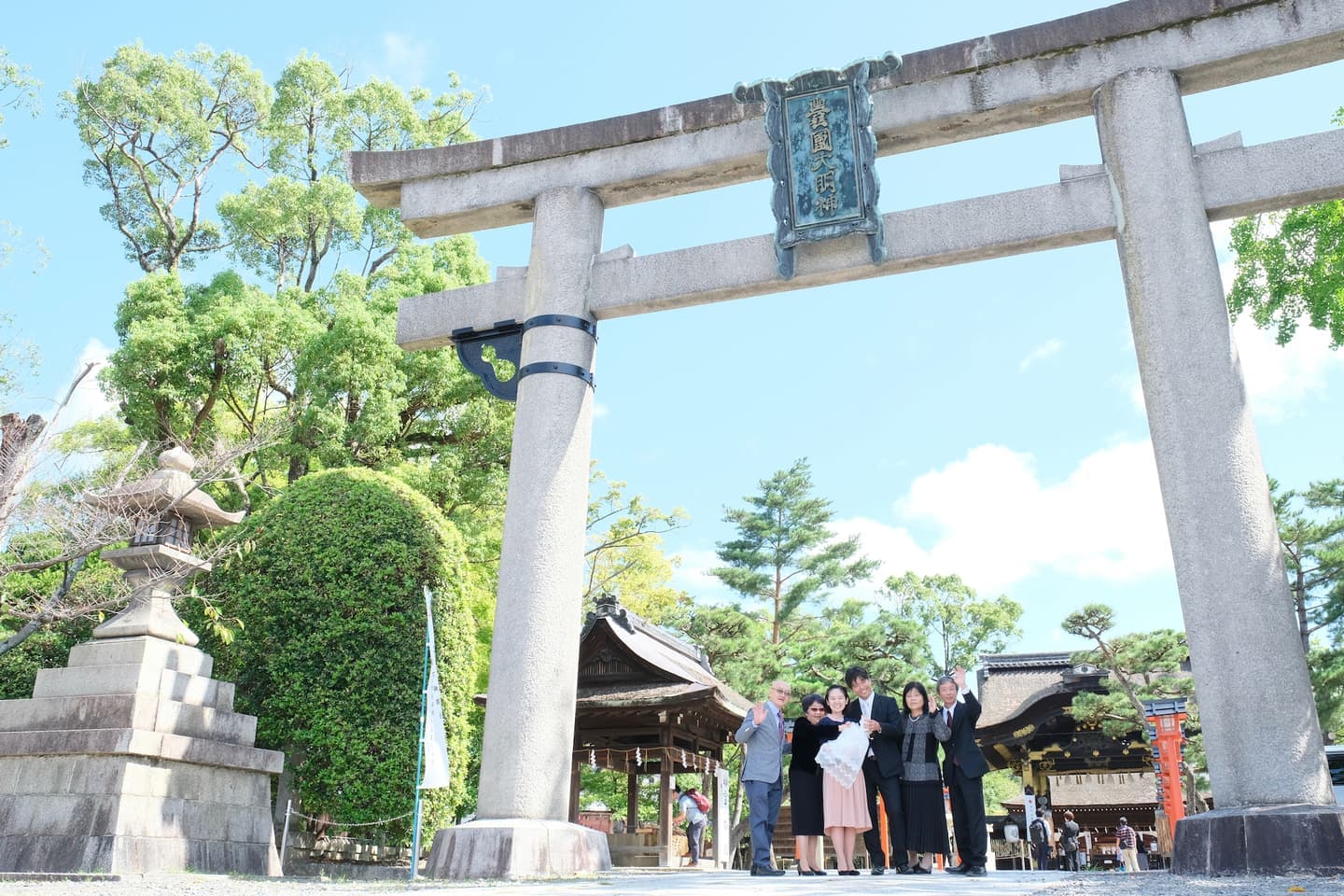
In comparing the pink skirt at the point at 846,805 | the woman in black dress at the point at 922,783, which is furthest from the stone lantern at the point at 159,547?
the woman in black dress at the point at 922,783

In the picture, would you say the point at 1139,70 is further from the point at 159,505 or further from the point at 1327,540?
the point at 1327,540

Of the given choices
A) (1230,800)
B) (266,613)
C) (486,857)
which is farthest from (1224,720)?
(266,613)

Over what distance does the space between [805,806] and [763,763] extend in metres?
0.40

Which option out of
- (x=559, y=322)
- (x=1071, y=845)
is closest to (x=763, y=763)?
(x=559, y=322)

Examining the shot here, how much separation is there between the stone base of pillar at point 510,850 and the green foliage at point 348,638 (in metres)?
4.18

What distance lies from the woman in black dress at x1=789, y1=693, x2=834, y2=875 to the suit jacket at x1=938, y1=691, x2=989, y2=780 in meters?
0.73

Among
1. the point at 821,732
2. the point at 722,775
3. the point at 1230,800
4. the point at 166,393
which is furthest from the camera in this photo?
the point at 722,775

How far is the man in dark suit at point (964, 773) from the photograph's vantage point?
5668 millimetres

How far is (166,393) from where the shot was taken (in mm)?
14516

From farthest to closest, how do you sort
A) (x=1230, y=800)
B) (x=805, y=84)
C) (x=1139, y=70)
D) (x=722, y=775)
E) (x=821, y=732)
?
(x=722, y=775), (x=805, y=84), (x=1139, y=70), (x=821, y=732), (x=1230, y=800)

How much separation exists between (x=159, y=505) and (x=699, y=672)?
1046 centimetres

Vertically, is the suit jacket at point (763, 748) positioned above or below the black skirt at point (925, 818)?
above

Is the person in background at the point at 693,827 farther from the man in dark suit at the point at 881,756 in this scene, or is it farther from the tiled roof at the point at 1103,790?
the man in dark suit at the point at 881,756

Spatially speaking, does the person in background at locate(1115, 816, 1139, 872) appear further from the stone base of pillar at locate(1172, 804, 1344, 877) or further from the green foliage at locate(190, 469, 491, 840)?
the stone base of pillar at locate(1172, 804, 1344, 877)
